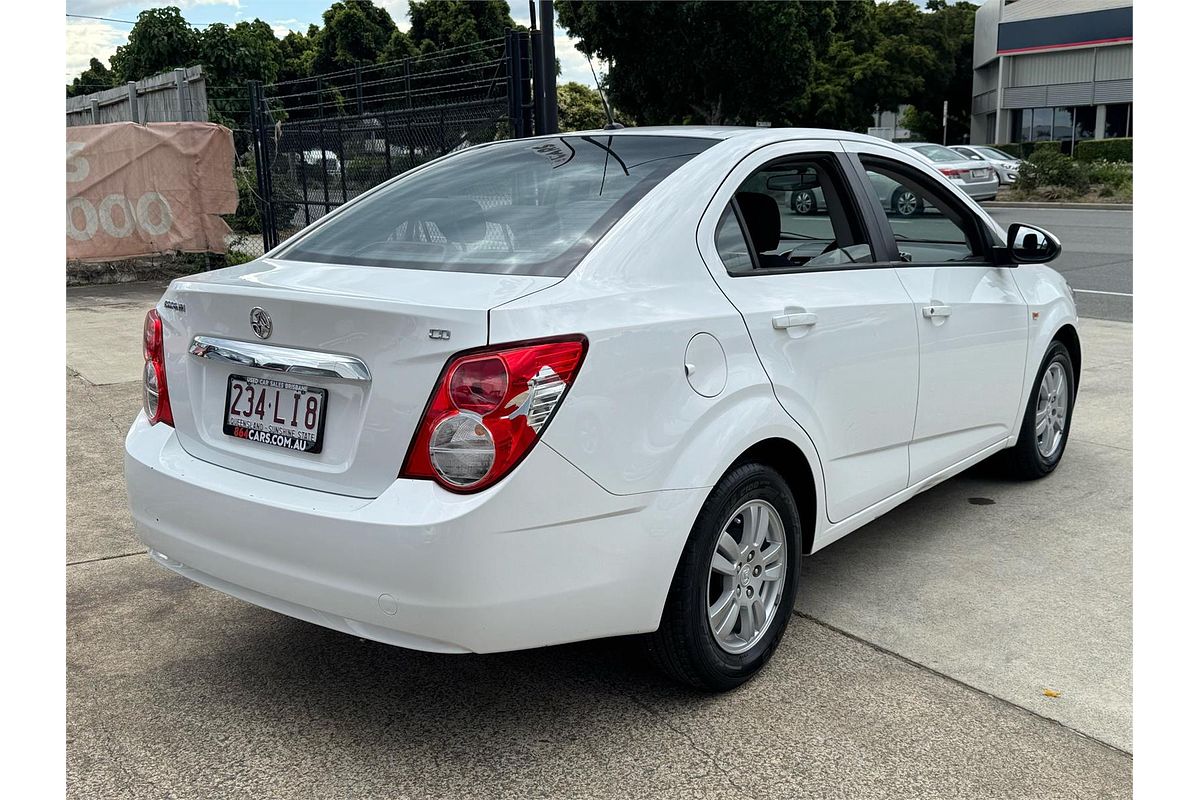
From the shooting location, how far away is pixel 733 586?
3.21 metres

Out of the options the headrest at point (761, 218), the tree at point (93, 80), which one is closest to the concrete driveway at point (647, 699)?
the headrest at point (761, 218)

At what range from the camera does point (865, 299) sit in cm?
371

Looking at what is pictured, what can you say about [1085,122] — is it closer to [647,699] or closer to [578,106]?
[578,106]

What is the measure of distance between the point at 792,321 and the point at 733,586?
32.2 inches

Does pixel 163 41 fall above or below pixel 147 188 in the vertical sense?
above

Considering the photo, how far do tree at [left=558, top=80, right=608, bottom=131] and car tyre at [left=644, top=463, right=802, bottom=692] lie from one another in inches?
1540

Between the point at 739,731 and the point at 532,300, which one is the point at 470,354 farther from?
the point at 739,731

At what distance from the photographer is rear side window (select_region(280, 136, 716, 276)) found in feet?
10.2

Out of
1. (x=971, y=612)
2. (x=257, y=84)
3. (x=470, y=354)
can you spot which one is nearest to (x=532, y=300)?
(x=470, y=354)

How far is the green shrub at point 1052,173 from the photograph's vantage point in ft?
86.3

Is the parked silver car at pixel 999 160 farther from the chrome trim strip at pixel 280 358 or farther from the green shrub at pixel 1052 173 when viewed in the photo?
the chrome trim strip at pixel 280 358

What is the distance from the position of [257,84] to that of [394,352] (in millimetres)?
10927

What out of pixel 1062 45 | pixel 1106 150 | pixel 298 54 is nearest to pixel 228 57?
pixel 1106 150

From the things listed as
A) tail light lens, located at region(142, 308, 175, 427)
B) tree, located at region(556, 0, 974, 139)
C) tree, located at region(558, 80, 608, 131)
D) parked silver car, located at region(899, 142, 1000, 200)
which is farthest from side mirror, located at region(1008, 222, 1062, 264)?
tree, located at region(558, 80, 608, 131)
